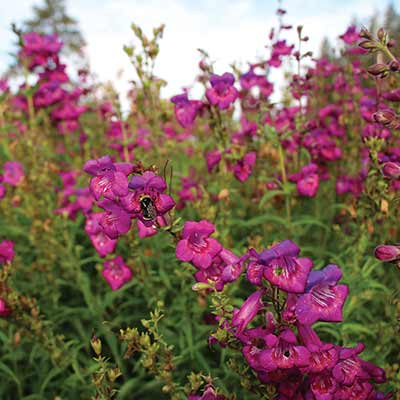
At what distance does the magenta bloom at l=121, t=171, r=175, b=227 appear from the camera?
73.7 inches

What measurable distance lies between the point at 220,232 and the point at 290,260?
5.32ft

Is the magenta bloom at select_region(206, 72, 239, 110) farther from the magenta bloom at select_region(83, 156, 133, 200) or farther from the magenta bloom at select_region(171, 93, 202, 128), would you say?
the magenta bloom at select_region(83, 156, 133, 200)

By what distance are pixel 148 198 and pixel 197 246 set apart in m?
0.31

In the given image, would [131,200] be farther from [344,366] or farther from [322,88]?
[322,88]

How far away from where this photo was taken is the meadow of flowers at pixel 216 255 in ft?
6.16

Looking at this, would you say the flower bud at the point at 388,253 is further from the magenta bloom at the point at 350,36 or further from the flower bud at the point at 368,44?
the magenta bloom at the point at 350,36

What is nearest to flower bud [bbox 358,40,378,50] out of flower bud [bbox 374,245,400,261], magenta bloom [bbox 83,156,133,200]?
flower bud [bbox 374,245,400,261]

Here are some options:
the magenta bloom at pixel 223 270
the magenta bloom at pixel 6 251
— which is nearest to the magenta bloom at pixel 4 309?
the magenta bloom at pixel 6 251

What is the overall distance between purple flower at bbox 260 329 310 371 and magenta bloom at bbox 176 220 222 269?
0.41m

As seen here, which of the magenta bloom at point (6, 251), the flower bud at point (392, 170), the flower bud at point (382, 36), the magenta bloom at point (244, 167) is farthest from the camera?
the magenta bloom at point (244, 167)

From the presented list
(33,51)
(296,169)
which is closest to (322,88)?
(296,169)

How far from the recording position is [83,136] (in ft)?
19.0

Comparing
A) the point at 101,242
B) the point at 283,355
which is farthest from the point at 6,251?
the point at 283,355

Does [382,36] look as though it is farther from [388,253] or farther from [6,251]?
[6,251]
